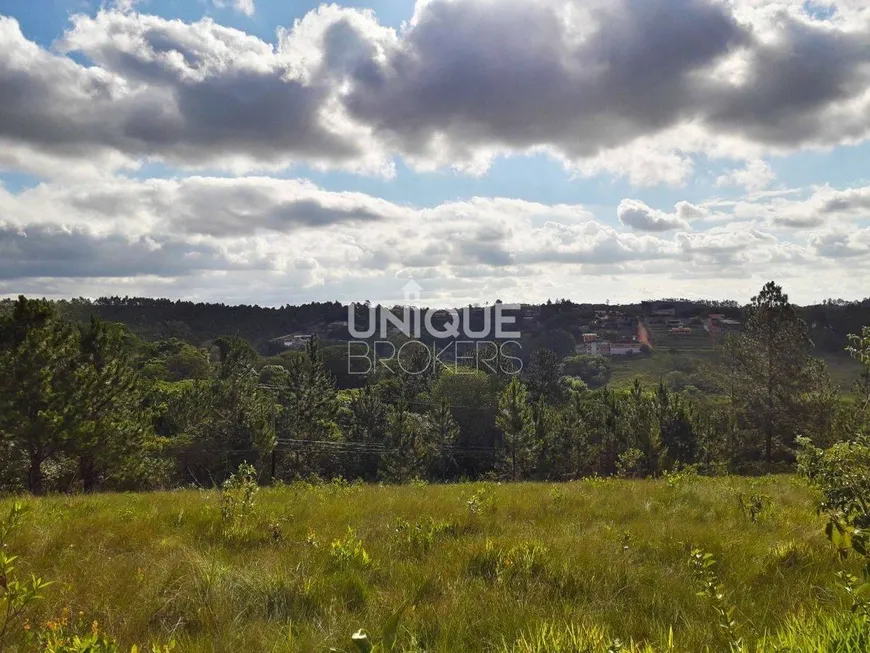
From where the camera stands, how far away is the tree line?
25.4 m

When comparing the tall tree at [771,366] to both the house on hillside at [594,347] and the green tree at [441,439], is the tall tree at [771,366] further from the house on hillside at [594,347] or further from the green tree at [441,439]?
the house on hillside at [594,347]

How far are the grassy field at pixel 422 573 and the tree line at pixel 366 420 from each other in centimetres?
234

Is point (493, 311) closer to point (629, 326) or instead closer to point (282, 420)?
point (629, 326)

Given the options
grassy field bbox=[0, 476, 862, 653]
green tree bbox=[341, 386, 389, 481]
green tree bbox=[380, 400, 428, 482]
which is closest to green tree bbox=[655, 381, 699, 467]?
green tree bbox=[380, 400, 428, 482]

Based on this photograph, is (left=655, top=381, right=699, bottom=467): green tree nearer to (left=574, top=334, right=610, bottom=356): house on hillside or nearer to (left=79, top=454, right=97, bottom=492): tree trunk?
(left=79, top=454, right=97, bottom=492): tree trunk

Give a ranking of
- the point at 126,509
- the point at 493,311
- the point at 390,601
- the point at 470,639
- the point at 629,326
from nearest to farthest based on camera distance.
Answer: the point at 470,639 → the point at 390,601 → the point at 126,509 → the point at 493,311 → the point at 629,326

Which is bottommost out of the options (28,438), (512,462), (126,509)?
(512,462)

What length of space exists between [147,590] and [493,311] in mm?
154746

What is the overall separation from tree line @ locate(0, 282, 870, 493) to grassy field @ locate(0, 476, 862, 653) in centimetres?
234

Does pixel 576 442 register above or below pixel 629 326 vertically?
below

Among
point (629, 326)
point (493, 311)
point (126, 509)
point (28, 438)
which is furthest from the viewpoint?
point (629, 326)

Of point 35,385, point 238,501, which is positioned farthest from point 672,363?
point 238,501

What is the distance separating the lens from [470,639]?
10.2 feet

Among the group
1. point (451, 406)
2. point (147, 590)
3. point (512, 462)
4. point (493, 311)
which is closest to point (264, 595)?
point (147, 590)
